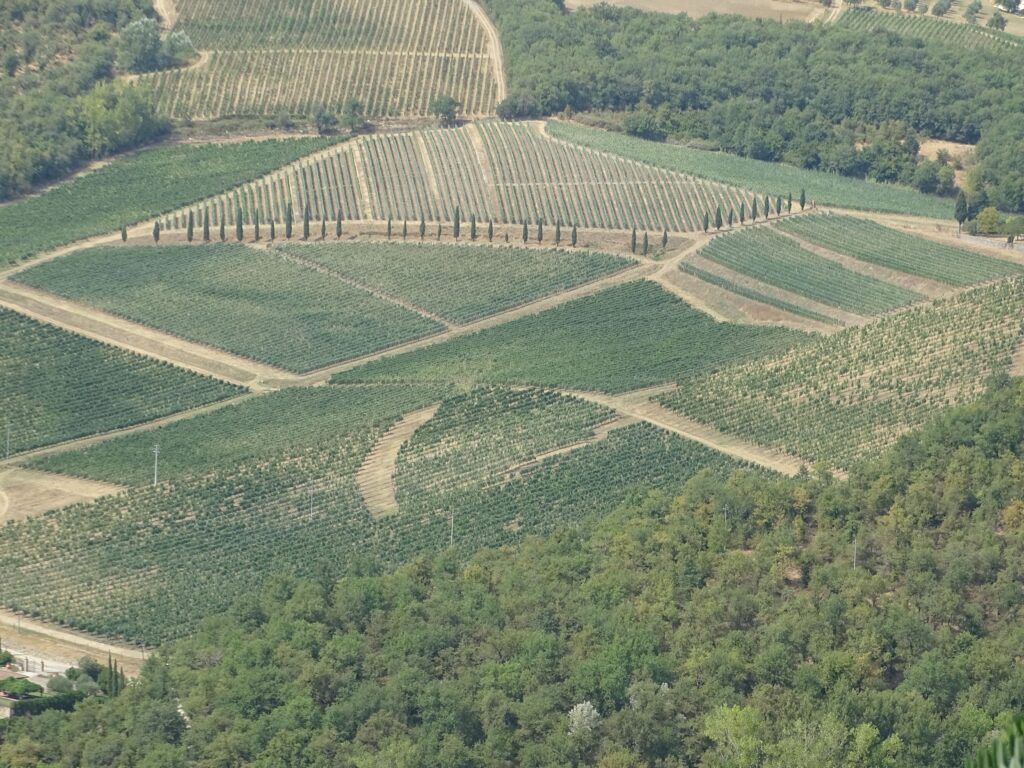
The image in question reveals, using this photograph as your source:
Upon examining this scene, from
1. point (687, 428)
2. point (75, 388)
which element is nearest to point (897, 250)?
point (687, 428)

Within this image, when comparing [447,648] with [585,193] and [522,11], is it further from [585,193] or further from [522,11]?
[522,11]

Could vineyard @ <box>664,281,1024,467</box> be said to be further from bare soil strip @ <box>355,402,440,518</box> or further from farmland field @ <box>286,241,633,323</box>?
farmland field @ <box>286,241,633,323</box>

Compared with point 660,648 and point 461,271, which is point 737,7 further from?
point 660,648

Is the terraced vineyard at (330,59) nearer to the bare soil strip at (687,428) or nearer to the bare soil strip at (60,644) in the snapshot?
the bare soil strip at (687,428)

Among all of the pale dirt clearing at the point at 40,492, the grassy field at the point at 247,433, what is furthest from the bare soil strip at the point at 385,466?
the pale dirt clearing at the point at 40,492

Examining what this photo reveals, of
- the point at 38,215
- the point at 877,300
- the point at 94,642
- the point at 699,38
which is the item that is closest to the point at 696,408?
the point at 877,300

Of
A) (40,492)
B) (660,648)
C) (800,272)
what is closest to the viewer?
(660,648)
